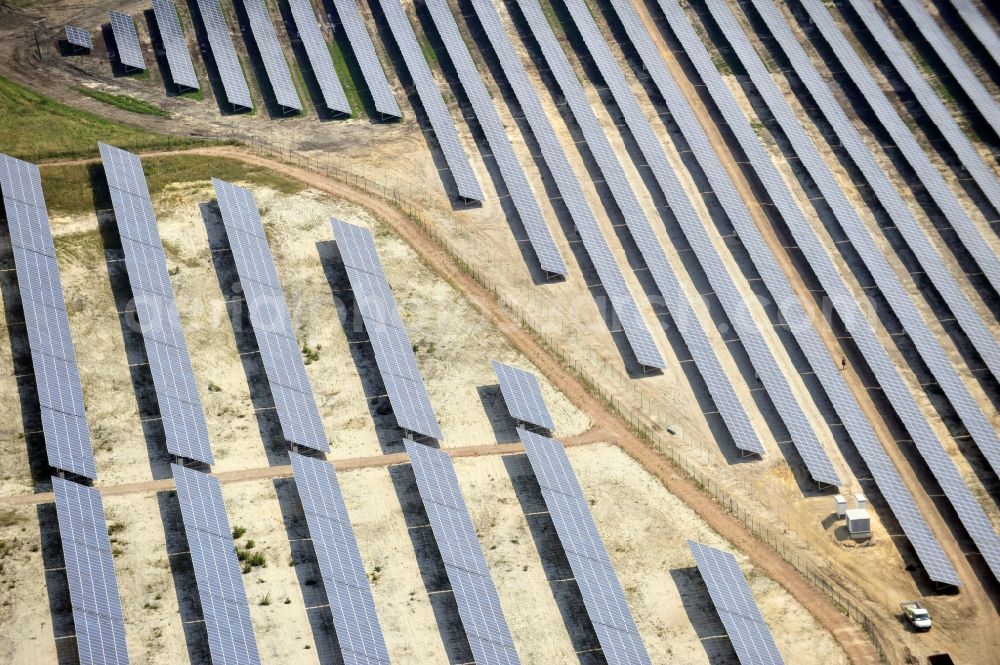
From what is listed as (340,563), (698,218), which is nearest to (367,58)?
(698,218)

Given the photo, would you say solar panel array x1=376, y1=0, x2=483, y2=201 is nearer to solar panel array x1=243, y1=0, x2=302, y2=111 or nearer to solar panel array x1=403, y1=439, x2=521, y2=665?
solar panel array x1=243, y1=0, x2=302, y2=111

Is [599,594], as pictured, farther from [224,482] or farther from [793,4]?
[793,4]

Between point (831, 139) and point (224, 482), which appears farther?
point (831, 139)

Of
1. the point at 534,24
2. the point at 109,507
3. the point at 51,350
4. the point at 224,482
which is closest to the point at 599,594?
the point at 224,482

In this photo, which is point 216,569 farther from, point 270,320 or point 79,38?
point 79,38

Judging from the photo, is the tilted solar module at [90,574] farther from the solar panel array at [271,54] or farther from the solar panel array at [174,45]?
the solar panel array at [174,45]

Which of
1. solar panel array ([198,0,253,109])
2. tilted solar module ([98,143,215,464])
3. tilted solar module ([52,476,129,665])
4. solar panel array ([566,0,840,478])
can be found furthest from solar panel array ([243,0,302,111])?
tilted solar module ([52,476,129,665])

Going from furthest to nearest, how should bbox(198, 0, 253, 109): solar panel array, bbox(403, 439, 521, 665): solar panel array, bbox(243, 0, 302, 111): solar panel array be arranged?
bbox(243, 0, 302, 111): solar panel array → bbox(198, 0, 253, 109): solar panel array → bbox(403, 439, 521, 665): solar panel array

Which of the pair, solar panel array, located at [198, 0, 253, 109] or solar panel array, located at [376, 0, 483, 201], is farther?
solar panel array, located at [198, 0, 253, 109]
